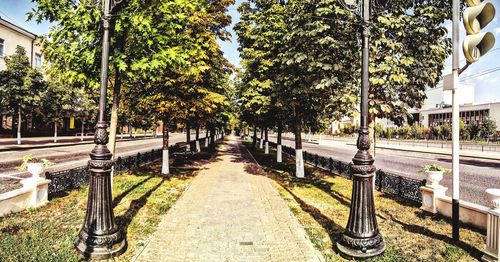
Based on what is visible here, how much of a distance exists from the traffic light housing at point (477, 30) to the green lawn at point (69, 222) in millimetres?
7035

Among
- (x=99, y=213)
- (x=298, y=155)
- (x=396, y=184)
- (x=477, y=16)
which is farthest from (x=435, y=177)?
(x=99, y=213)

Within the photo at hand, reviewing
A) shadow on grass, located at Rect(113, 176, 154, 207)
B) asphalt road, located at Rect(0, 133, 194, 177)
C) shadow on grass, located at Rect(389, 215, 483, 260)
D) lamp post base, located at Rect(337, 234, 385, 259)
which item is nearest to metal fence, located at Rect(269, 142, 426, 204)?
shadow on grass, located at Rect(389, 215, 483, 260)

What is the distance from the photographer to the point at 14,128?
3416 cm

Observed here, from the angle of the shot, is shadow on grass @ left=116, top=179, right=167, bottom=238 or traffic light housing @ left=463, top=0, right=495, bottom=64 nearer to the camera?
traffic light housing @ left=463, top=0, right=495, bottom=64

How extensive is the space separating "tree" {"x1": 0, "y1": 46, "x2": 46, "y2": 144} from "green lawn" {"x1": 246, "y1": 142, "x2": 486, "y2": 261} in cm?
2717

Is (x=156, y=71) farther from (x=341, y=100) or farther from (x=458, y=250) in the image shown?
(x=458, y=250)

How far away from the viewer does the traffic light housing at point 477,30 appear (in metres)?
4.86

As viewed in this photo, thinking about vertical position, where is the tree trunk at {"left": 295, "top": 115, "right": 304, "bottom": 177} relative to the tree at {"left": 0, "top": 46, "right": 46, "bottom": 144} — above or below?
below

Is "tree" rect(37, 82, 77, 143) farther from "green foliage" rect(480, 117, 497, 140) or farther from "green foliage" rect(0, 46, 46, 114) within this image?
"green foliage" rect(480, 117, 497, 140)

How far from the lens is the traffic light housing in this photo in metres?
4.86

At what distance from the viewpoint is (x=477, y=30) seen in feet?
16.6

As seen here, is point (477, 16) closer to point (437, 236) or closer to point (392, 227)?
point (437, 236)

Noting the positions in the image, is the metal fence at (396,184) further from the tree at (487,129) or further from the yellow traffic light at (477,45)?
the tree at (487,129)

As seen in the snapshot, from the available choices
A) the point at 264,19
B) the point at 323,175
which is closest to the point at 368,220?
the point at 323,175
